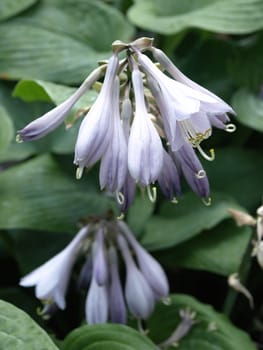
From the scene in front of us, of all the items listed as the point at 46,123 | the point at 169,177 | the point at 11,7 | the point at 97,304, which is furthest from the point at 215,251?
the point at 11,7

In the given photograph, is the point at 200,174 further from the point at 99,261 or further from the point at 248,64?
the point at 248,64

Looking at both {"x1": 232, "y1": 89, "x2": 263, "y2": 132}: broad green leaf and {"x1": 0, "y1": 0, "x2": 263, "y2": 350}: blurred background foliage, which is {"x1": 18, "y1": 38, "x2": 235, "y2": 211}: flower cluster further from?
{"x1": 232, "y1": 89, "x2": 263, "y2": 132}: broad green leaf

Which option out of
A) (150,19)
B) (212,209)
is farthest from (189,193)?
(150,19)

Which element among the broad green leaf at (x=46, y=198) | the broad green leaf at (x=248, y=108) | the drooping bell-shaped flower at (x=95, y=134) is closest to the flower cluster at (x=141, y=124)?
the drooping bell-shaped flower at (x=95, y=134)

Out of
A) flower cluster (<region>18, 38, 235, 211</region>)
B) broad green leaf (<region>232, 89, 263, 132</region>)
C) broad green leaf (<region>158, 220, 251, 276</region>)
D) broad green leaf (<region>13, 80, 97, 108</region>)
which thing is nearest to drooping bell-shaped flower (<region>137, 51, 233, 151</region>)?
flower cluster (<region>18, 38, 235, 211</region>)

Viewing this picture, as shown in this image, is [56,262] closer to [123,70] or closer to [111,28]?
[123,70]

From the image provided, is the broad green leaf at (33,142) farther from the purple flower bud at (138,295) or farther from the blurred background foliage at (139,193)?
the purple flower bud at (138,295)
